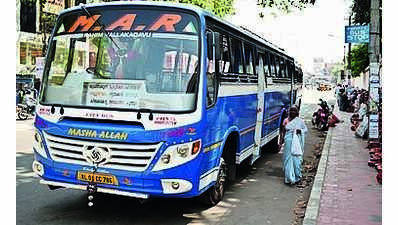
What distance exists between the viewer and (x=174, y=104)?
5.50 m

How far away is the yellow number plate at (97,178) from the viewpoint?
543 cm

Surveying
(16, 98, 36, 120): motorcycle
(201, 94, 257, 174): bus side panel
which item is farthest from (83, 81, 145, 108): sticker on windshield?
(16, 98, 36, 120): motorcycle

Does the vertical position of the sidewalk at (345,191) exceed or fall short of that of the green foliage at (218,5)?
it falls short

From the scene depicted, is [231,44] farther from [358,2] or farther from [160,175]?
[358,2]

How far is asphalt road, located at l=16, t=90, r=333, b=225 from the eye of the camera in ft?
20.2

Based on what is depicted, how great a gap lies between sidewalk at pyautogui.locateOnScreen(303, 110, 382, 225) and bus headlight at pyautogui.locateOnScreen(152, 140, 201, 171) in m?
1.82

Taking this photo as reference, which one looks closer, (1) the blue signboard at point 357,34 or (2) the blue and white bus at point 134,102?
(2) the blue and white bus at point 134,102

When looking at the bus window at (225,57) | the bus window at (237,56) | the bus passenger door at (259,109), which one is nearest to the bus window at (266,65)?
the bus passenger door at (259,109)

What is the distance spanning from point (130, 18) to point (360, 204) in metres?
4.27

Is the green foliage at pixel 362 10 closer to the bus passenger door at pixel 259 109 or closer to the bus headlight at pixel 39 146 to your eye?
the bus passenger door at pixel 259 109

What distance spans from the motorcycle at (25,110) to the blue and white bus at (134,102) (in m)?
15.0

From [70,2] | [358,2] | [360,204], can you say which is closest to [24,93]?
[70,2]

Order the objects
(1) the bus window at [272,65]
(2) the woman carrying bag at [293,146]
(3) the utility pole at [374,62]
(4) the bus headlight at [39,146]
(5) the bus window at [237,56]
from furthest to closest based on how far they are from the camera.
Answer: (3) the utility pole at [374,62], (1) the bus window at [272,65], (2) the woman carrying bag at [293,146], (5) the bus window at [237,56], (4) the bus headlight at [39,146]

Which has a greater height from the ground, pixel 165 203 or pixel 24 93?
pixel 24 93
